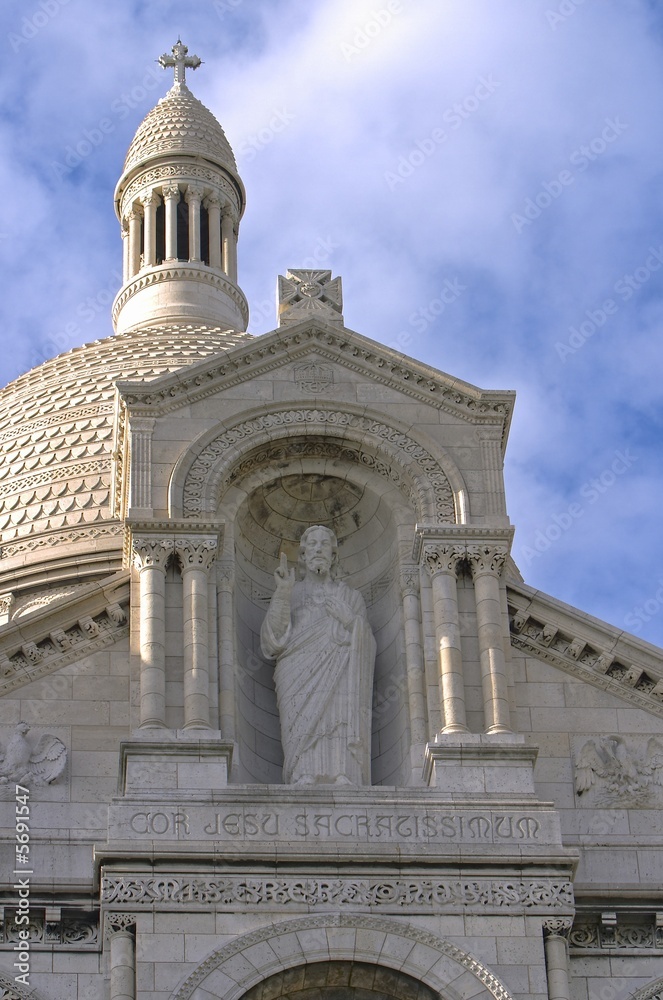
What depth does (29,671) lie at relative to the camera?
3625 cm

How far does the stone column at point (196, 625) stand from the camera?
35.1 metres

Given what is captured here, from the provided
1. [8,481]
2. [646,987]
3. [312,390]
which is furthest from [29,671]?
[8,481]

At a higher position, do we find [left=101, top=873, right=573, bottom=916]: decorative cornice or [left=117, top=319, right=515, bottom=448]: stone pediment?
[left=117, top=319, right=515, bottom=448]: stone pediment

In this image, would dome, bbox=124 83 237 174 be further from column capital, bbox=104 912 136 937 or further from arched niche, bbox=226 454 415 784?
column capital, bbox=104 912 136 937

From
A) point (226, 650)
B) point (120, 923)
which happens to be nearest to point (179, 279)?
point (226, 650)

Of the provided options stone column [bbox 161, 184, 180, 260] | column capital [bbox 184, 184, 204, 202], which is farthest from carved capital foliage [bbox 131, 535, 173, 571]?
column capital [bbox 184, 184, 204, 202]

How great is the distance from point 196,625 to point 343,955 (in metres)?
4.97

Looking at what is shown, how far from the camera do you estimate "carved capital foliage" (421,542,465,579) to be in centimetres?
3681

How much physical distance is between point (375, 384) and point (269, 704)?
461cm

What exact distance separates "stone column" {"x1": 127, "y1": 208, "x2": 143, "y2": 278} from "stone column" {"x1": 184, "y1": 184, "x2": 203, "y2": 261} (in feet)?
4.07

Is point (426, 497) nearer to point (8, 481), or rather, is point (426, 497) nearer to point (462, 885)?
point (462, 885)

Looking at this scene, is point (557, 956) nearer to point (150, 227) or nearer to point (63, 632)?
point (63, 632)

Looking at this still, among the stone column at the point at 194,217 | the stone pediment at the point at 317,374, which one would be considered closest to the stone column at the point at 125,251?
the stone column at the point at 194,217

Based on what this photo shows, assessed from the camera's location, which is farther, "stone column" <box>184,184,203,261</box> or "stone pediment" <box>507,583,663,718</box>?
"stone column" <box>184,184,203,261</box>
